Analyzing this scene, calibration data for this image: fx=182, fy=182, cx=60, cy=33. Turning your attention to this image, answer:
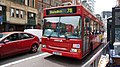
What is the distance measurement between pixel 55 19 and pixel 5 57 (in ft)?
11.6

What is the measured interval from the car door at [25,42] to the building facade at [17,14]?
17423 millimetres

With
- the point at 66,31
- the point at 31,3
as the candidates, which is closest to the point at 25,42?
the point at 66,31

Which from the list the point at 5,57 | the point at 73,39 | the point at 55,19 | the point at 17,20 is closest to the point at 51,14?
the point at 55,19

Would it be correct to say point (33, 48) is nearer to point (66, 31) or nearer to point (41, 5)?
point (66, 31)

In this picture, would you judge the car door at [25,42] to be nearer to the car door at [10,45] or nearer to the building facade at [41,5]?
the car door at [10,45]

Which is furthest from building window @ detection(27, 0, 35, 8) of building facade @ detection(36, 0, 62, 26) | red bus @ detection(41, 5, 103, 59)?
red bus @ detection(41, 5, 103, 59)

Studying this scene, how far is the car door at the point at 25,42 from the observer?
1105 cm

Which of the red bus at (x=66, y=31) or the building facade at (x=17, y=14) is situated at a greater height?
the building facade at (x=17, y=14)

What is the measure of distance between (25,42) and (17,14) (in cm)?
2461

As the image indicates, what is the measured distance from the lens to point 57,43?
368 inches

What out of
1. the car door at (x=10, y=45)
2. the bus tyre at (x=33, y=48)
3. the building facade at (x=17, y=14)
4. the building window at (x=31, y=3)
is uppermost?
the building window at (x=31, y=3)

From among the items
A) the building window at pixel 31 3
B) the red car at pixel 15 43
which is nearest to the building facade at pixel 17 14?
the building window at pixel 31 3

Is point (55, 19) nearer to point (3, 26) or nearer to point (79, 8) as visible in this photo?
point (79, 8)

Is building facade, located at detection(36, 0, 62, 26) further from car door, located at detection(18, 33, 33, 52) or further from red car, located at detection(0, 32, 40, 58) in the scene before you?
car door, located at detection(18, 33, 33, 52)
